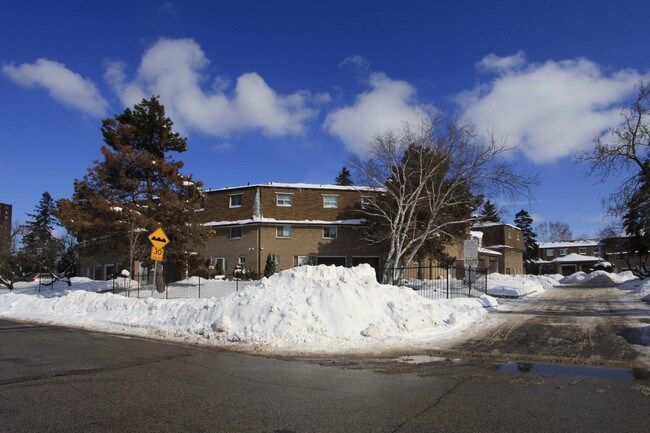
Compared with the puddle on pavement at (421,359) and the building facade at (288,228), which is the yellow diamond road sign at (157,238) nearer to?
the puddle on pavement at (421,359)

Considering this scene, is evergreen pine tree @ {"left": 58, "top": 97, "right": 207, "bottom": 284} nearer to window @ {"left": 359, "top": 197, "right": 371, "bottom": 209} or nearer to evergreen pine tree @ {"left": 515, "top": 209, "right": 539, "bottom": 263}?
window @ {"left": 359, "top": 197, "right": 371, "bottom": 209}

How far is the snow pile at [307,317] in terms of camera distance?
37.9 ft

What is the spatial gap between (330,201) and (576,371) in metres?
31.4

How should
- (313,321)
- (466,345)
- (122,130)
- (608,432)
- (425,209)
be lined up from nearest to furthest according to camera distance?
(608,432), (466,345), (313,321), (122,130), (425,209)

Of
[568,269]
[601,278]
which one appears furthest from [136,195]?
[568,269]

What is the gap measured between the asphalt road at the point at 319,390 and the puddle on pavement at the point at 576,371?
0.03 meters

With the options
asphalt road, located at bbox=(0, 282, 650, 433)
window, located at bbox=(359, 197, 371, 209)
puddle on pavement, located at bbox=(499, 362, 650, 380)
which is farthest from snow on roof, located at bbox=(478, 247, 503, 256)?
puddle on pavement, located at bbox=(499, 362, 650, 380)

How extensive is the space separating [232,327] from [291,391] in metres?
5.92

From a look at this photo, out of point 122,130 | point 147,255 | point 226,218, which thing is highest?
point 122,130

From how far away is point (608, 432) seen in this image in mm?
5023

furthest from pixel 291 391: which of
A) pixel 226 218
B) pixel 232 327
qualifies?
pixel 226 218

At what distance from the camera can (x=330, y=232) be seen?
38625 millimetres

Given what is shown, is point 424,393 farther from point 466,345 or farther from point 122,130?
Result: point 122,130

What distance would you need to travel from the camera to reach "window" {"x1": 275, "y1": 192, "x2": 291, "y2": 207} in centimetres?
3853
